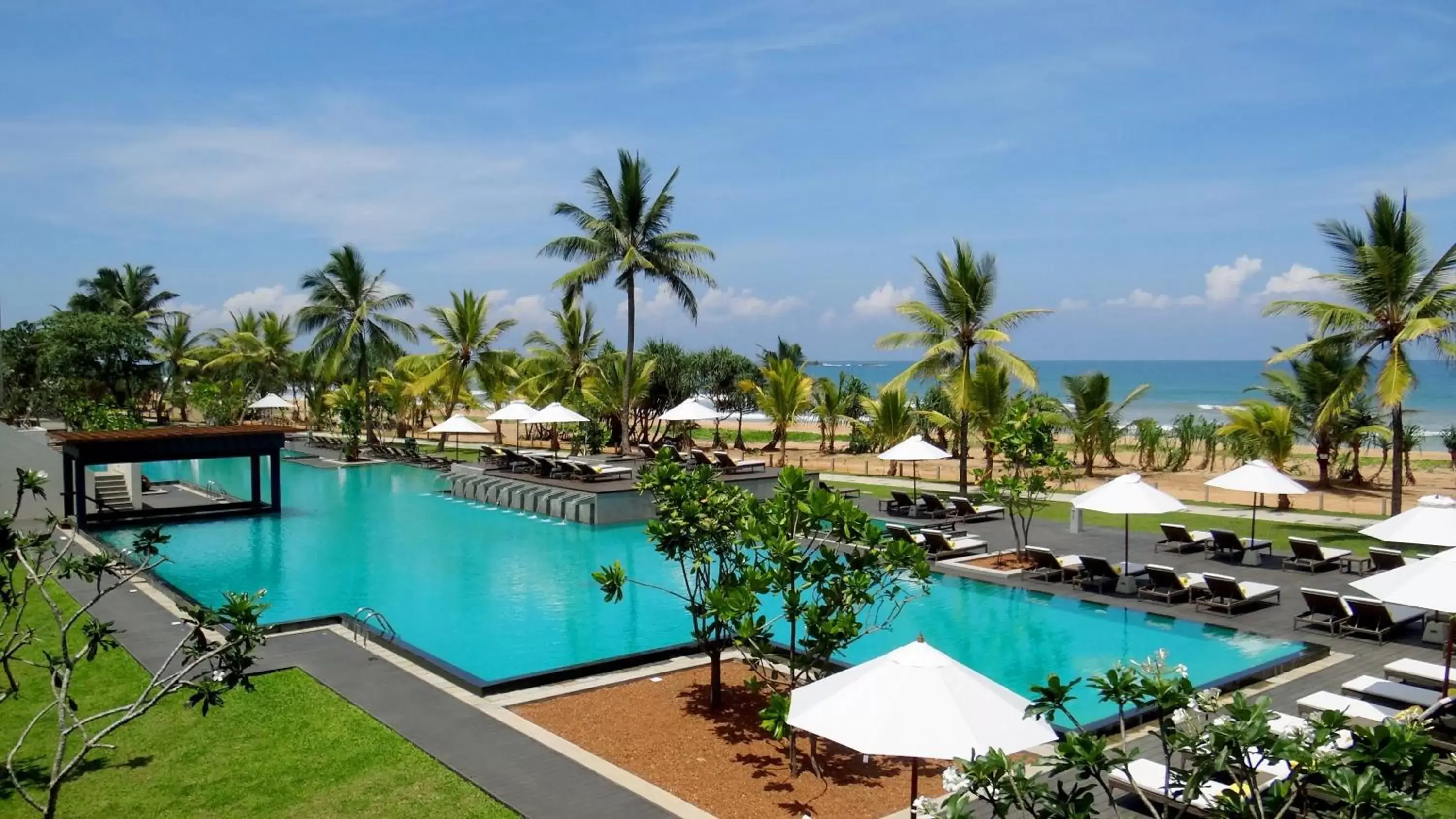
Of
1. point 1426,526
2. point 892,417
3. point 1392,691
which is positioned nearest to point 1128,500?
point 1426,526

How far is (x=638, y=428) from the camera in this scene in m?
41.1

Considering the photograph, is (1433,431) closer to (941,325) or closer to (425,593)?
(941,325)

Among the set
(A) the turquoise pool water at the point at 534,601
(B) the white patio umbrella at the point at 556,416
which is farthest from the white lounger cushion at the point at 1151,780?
(B) the white patio umbrella at the point at 556,416

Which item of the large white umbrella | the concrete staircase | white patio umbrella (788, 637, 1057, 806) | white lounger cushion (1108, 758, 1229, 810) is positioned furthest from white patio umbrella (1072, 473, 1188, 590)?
the concrete staircase

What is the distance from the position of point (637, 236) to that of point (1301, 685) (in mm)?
23078

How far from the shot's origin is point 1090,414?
29.9 metres

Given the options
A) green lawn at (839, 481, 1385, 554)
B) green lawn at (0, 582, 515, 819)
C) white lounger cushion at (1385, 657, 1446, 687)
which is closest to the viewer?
green lawn at (0, 582, 515, 819)

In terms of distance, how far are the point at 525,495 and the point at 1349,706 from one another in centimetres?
1986

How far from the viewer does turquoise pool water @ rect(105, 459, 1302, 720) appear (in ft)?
40.9

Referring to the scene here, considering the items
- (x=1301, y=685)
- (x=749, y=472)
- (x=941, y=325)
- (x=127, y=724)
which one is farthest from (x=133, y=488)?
(x=1301, y=685)

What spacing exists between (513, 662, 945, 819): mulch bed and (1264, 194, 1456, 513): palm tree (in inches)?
569

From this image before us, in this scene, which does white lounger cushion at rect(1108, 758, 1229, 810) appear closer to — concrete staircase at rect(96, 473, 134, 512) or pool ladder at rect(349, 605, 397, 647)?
pool ladder at rect(349, 605, 397, 647)

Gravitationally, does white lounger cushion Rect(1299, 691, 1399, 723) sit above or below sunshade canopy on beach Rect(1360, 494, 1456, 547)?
below

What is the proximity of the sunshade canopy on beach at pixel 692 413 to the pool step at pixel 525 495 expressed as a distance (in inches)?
205
